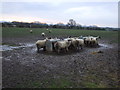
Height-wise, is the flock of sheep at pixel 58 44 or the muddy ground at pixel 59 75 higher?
the flock of sheep at pixel 58 44

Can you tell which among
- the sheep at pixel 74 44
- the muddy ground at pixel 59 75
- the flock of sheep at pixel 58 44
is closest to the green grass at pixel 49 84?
the muddy ground at pixel 59 75

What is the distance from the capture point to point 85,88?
599 centimetres

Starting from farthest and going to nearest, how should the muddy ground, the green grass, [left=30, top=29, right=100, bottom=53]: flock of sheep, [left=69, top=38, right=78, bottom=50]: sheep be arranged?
[left=69, top=38, right=78, bottom=50]: sheep → [left=30, top=29, right=100, bottom=53]: flock of sheep → the muddy ground → the green grass

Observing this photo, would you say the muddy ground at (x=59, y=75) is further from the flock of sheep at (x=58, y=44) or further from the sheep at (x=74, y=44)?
the sheep at (x=74, y=44)

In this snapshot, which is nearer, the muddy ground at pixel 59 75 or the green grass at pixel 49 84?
the green grass at pixel 49 84

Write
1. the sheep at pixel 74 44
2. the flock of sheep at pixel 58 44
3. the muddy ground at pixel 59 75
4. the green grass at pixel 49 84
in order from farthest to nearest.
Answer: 1. the sheep at pixel 74 44
2. the flock of sheep at pixel 58 44
3. the muddy ground at pixel 59 75
4. the green grass at pixel 49 84

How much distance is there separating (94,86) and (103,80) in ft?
2.93

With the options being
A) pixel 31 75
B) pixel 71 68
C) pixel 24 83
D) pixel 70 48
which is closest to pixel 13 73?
pixel 31 75

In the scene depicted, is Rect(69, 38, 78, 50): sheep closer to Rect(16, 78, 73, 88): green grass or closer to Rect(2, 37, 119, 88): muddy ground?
Rect(2, 37, 119, 88): muddy ground

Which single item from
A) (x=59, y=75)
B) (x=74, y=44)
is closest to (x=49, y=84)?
(x=59, y=75)

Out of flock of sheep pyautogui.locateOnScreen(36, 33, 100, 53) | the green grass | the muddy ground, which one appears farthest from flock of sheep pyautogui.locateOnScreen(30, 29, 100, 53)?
the green grass

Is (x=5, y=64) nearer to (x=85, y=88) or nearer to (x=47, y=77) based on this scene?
(x=47, y=77)

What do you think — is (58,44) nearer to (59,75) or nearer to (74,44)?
(74,44)

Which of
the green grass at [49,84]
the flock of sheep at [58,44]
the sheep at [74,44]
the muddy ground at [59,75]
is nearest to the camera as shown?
the green grass at [49,84]
